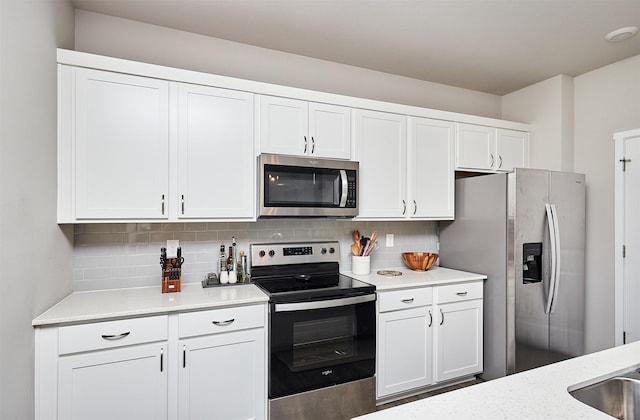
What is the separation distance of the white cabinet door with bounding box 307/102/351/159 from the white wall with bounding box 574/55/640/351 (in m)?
2.27

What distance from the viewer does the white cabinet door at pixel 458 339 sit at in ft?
8.96

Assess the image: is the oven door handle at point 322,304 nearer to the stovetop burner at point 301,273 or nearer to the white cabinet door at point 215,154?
the stovetop burner at point 301,273

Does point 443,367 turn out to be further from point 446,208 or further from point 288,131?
point 288,131

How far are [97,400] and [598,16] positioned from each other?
3.72m

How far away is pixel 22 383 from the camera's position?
1.57 m

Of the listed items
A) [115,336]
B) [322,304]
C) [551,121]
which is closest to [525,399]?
[322,304]

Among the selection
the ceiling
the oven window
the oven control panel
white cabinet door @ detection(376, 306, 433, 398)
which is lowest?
white cabinet door @ detection(376, 306, 433, 398)

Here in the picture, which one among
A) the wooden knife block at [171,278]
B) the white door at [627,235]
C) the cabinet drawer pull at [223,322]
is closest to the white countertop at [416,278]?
the cabinet drawer pull at [223,322]

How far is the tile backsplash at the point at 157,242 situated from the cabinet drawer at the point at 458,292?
768 millimetres

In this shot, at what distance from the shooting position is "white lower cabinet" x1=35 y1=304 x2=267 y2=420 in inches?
68.1

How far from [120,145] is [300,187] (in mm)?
1119

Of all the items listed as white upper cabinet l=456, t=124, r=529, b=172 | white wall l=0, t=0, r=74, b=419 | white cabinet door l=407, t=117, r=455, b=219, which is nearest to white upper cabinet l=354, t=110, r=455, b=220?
white cabinet door l=407, t=117, r=455, b=219

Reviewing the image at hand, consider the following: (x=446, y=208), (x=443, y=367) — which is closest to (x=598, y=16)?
(x=446, y=208)

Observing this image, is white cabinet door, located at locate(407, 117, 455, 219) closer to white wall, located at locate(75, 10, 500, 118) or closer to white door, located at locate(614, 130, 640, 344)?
white wall, located at locate(75, 10, 500, 118)
